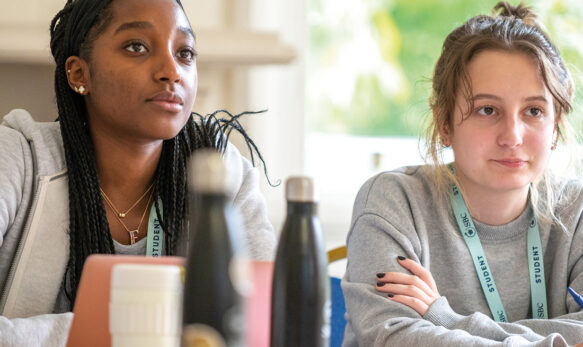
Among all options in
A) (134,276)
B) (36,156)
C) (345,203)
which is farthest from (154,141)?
(345,203)

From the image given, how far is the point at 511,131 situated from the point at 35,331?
3.23 ft

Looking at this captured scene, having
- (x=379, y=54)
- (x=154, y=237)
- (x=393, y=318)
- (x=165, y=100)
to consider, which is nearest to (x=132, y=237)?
(x=154, y=237)

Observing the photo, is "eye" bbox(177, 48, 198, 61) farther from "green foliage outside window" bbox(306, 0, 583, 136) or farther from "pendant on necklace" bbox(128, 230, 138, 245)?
"green foliage outside window" bbox(306, 0, 583, 136)

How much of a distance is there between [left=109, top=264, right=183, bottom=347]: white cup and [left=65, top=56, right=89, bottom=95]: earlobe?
1005 mm

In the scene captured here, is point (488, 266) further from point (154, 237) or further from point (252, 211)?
point (154, 237)

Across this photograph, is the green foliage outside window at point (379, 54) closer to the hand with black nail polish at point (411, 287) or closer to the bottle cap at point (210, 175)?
the hand with black nail polish at point (411, 287)

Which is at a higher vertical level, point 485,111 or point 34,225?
point 485,111

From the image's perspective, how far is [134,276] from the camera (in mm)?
645

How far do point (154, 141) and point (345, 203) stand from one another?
122 cm

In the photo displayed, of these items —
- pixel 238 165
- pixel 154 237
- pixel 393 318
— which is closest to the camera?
pixel 393 318

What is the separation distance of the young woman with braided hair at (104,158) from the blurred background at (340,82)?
2.15ft

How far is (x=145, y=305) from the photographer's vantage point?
2.13 feet

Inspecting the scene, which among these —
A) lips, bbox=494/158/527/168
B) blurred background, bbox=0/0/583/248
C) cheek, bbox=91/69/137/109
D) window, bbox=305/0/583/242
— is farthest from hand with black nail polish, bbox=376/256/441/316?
window, bbox=305/0/583/242

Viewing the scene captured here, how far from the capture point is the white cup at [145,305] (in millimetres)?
644
